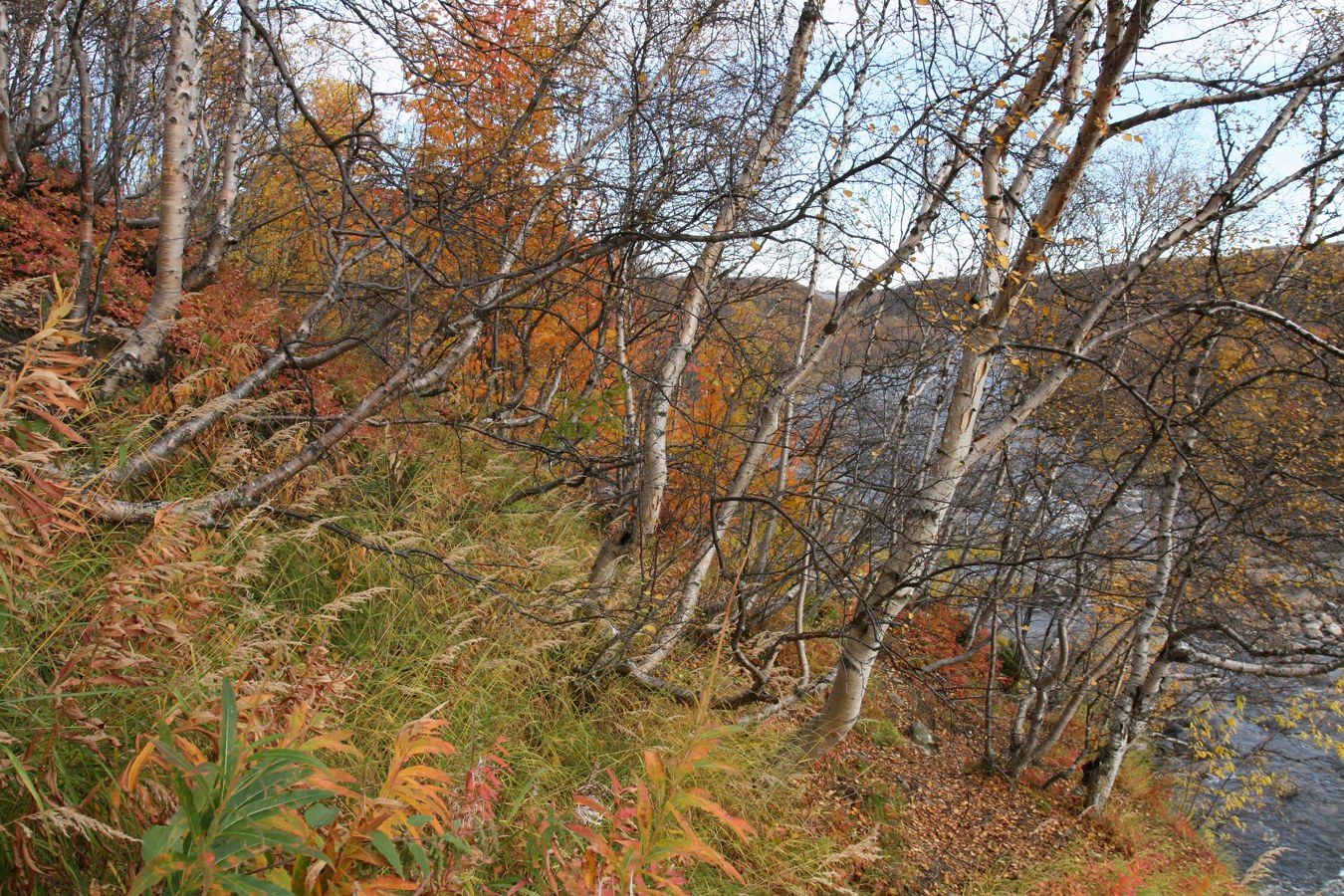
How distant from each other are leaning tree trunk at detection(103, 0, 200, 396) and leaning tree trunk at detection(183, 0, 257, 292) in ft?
4.44

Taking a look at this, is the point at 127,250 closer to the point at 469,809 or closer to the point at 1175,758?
the point at 469,809

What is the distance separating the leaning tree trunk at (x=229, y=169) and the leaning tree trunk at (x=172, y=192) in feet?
4.44

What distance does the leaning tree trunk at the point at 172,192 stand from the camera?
3795 millimetres

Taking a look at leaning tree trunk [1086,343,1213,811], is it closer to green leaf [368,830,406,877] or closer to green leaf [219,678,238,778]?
green leaf [368,830,406,877]

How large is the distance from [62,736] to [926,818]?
6139 millimetres

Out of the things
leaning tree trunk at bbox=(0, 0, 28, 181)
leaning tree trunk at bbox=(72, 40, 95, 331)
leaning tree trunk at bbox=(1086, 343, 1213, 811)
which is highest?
leaning tree trunk at bbox=(0, 0, 28, 181)

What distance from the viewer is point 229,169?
5.95m

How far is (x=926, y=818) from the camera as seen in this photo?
592 cm

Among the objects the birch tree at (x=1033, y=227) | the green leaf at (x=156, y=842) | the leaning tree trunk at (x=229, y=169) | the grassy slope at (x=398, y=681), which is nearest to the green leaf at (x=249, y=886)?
the green leaf at (x=156, y=842)

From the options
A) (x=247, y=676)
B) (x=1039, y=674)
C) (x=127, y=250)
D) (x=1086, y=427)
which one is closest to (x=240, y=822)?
(x=247, y=676)

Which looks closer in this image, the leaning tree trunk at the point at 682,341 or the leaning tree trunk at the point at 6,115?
the leaning tree trunk at the point at 682,341

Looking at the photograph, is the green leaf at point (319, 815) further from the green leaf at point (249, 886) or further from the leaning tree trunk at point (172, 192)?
the leaning tree trunk at point (172, 192)

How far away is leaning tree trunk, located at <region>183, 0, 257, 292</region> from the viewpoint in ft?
17.4

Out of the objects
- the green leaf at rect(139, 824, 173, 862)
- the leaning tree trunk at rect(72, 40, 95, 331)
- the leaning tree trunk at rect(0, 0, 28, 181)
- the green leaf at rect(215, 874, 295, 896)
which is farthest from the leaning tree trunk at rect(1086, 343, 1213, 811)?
the leaning tree trunk at rect(0, 0, 28, 181)
